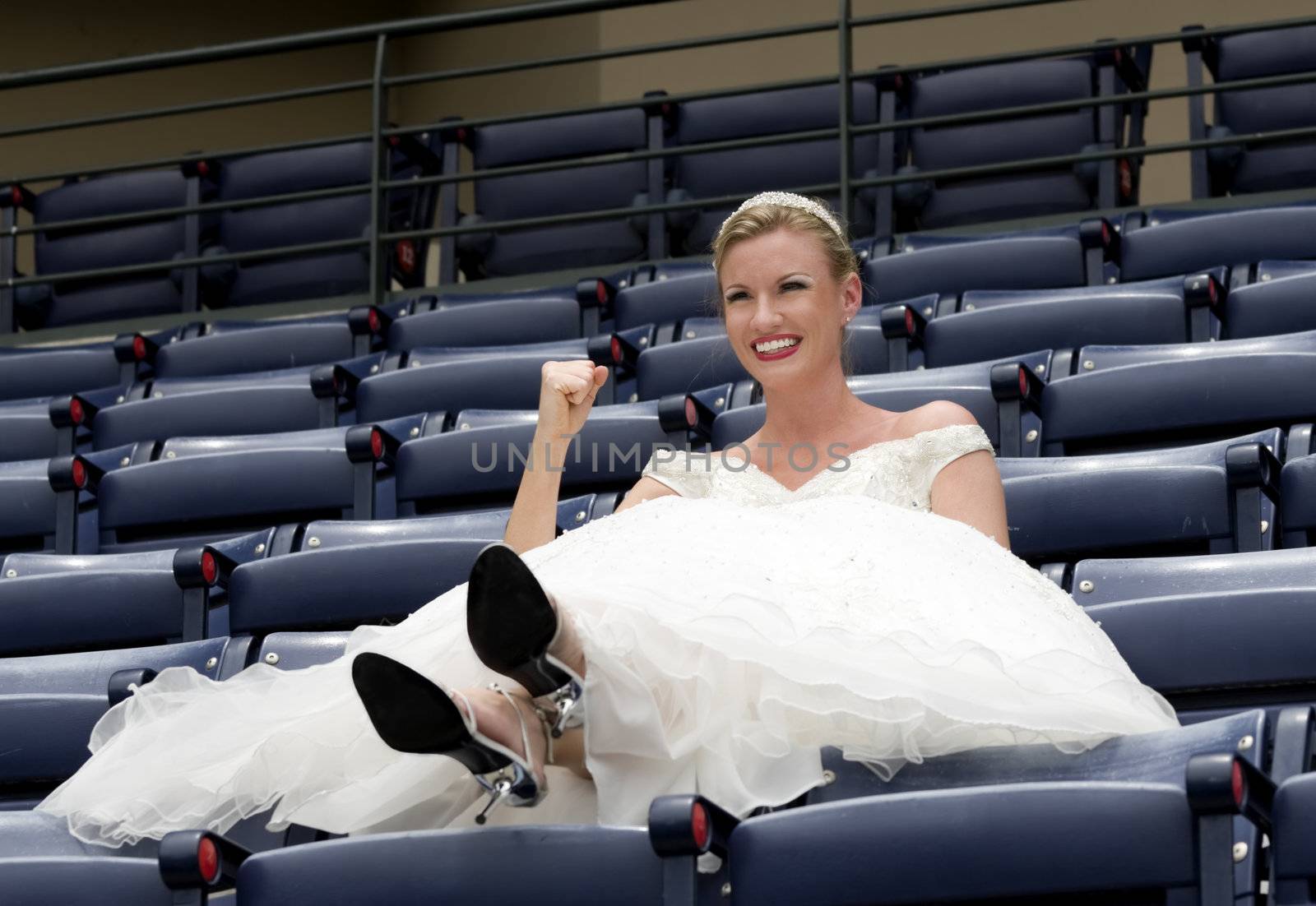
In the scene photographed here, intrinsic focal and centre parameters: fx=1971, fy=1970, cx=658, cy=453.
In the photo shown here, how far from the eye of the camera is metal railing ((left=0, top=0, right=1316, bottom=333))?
3900mm

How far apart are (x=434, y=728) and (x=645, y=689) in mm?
186

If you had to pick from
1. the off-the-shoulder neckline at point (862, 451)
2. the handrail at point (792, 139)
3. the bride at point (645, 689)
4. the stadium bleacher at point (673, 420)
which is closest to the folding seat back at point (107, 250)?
the stadium bleacher at point (673, 420)

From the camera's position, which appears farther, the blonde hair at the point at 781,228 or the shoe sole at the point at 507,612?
the blonde hair at the point at 781,228

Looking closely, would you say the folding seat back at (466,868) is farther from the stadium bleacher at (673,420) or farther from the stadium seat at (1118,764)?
the stadium seat at (1118,764)

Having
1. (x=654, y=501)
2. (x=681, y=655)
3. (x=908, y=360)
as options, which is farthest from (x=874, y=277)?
(x=681, y=655)

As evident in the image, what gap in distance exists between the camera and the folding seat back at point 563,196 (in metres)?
4.56

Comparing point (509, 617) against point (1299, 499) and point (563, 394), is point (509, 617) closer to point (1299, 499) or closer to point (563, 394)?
point (563, 394)

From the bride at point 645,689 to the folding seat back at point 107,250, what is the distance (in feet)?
10.1

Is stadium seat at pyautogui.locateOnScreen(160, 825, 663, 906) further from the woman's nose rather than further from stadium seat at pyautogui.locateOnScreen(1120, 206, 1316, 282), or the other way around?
stadium seat at pyautogui.locateOnScreen(1120, 206, 1316, 282)

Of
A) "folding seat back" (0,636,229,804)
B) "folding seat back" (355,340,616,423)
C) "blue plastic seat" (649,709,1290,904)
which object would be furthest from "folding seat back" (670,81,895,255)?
"blue plastic seat" (649,709,1290,904)

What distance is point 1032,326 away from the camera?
10.0 feet

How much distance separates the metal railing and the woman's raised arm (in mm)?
1871

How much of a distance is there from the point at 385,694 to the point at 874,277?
2.22m

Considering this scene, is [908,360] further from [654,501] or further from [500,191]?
[500,191]
